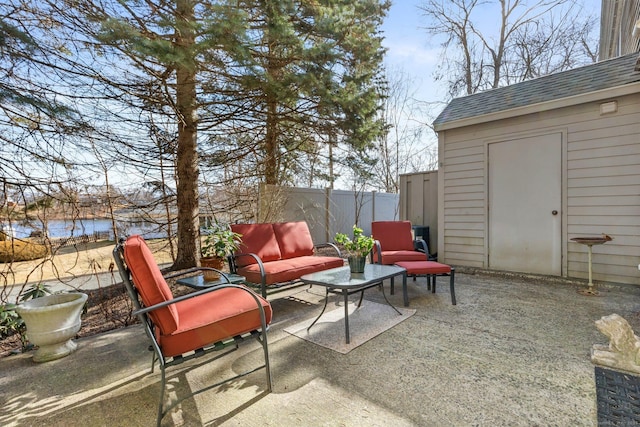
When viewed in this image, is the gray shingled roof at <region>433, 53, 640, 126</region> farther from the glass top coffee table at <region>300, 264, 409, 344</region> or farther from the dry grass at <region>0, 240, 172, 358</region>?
the dry grass at <region>0, 240, 172, 358</region>

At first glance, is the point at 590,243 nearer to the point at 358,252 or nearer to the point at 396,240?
the point at 396,240

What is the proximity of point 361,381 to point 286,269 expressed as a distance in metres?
1.58

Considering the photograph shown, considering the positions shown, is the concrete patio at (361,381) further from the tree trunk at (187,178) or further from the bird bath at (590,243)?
the tree trunk at (187,178)

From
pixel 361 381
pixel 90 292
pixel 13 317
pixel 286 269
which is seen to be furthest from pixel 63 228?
pixel 361 381

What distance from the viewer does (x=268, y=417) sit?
1.66 m

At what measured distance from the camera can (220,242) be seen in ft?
10.3

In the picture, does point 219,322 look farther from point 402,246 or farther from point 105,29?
Result: point 402,246

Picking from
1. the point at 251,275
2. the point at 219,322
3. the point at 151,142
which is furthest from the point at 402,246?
the point at 151,142

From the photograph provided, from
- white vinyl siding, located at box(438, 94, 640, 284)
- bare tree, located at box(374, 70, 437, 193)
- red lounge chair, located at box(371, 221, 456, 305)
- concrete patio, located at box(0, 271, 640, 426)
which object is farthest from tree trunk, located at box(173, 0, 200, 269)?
bare tree, located at box(374, 70, 437, 193)

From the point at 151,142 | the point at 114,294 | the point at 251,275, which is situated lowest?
the point at 114,294

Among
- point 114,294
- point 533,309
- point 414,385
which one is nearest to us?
point 414,385

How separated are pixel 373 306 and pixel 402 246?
136 cm

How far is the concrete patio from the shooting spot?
167cm

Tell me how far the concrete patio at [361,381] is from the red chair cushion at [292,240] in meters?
1.15
